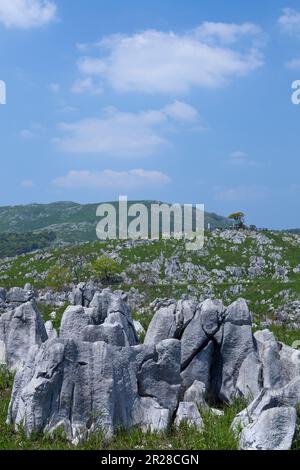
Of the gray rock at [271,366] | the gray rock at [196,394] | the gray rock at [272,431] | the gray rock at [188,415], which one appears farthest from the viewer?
the gray rock at [271,366]

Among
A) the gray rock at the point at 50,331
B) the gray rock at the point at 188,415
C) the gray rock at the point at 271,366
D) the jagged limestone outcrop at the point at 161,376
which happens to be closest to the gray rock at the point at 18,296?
the gray rock at the point at 50,331

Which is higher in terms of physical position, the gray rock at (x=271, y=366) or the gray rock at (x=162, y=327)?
the gray rock at (x=162, y=327)

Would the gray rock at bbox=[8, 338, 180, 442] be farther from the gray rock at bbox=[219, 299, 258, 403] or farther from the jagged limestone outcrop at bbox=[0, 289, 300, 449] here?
the gray rock at bbox=[219, 299, 258, 403]

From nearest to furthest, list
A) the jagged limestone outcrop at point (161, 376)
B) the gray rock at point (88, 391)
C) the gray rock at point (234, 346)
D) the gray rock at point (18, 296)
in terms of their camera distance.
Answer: the jagged limestone outcrop at point (161, 376) < the gray rock at point (88, 391) < the gray rock at point (234, 346) < the gray rock at point (18, 296)

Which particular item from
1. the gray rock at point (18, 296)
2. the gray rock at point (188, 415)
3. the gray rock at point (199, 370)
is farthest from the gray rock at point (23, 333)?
the gray rock at point (188, 415)

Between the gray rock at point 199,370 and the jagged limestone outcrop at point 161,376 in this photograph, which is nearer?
the jagged limestone outcrop at point 161,376

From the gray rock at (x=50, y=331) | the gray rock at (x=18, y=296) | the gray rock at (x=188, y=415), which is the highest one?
the gray rock at (x=18, y=296)

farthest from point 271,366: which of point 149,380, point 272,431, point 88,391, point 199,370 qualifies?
point 88,391

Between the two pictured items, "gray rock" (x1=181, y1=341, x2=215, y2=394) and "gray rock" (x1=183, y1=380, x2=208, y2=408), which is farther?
"gray rock" (x1=181, y1=341, x2=215, y2=394)

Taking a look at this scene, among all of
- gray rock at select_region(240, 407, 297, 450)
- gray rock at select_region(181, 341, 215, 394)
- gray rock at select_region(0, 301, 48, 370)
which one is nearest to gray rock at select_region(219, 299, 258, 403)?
gray rock at select_region(181, 341, 215, 394)

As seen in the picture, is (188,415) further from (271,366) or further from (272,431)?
(271,366)

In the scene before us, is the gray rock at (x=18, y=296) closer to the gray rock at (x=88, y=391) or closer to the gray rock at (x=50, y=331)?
the gray rock at (x=50, y=331)

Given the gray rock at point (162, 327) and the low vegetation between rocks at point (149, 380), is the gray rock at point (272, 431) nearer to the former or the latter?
the low vegetation between rocks at point (149, 380)

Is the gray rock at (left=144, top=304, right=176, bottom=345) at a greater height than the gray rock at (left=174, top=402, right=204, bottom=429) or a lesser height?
greater
